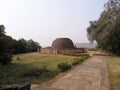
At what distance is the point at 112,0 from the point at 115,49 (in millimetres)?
21289

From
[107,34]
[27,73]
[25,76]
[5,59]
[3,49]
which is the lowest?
[25,76]

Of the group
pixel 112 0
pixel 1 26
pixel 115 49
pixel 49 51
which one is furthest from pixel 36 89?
pixel 49 51

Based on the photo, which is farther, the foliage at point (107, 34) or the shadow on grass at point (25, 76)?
the foliage at point (107, 34)

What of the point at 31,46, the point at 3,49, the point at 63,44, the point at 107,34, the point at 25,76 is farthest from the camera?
the point at 63,44

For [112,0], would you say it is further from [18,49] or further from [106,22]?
[18,49]

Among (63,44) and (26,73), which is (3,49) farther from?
(63,44)

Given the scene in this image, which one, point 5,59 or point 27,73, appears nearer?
point 27,73

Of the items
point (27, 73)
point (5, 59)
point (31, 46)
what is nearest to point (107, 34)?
point (5, 59)

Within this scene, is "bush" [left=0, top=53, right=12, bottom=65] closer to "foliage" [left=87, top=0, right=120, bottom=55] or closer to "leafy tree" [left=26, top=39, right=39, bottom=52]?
"foliage" [left=87, top=0, right=120, bottom=55]

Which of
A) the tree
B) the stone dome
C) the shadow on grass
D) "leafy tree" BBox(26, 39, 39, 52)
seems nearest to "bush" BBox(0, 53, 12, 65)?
the tree

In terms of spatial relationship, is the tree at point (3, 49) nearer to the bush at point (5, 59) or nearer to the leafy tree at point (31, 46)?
the bush at point (5, 59)

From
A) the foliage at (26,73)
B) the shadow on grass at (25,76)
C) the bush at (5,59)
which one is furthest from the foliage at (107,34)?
the shadow on grass at (25,76)

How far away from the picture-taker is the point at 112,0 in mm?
12492

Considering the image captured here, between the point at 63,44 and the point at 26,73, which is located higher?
the point at 63,44
